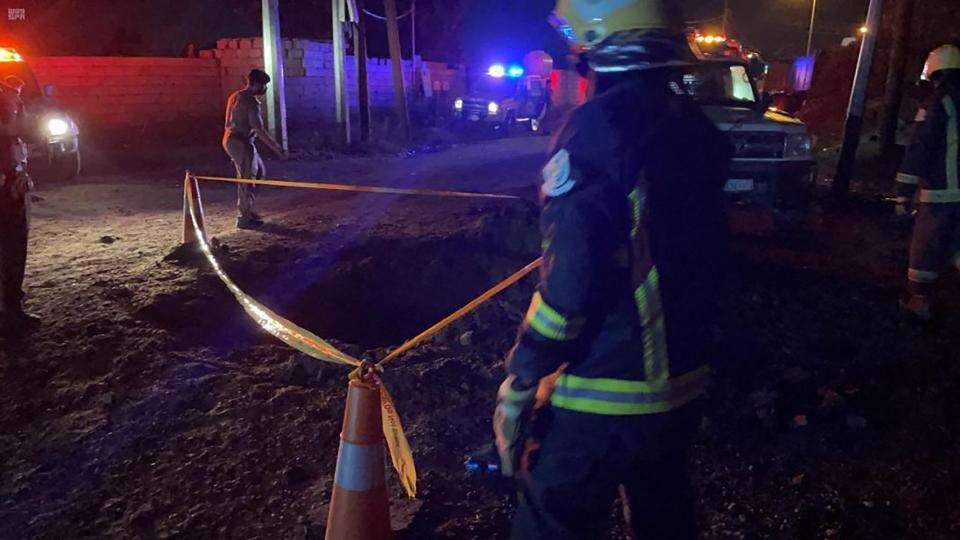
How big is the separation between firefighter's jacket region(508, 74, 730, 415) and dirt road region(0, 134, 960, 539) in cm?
150

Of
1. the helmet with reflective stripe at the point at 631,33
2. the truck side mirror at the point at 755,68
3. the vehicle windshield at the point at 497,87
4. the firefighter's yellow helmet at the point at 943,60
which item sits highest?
the vehicle windshield at the point at 497,87

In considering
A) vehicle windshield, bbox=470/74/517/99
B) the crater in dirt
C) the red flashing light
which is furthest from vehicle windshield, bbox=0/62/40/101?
vehicle windshield, bbox=470/74/517/99

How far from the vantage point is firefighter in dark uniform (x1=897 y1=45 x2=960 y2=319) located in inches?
208

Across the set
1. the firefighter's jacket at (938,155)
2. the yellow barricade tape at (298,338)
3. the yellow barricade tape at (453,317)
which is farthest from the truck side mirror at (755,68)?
the yellow barricade tape at (298,338)

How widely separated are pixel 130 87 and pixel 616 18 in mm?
19224

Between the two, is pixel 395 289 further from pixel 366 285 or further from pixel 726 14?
pixel 726 14

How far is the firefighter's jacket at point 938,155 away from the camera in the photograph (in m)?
5.29

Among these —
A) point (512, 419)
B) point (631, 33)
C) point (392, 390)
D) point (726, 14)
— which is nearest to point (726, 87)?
point (392, 390)

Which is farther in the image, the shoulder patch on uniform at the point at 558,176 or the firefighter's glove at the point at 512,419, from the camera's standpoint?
→ the firefighter's glove at the point at 512,419

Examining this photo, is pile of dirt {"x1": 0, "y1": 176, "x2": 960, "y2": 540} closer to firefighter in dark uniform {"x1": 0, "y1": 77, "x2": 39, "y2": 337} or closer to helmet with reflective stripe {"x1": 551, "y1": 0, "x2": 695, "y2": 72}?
firefighter in dark uniform {"x1": 0, "y1": 77, "x2": 39, "y2": 337}

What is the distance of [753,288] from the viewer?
672cm

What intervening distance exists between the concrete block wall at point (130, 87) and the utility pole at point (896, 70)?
630 inches

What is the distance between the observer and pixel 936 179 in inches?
213

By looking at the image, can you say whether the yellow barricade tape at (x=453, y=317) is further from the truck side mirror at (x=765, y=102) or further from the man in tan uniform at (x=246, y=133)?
the truck side mirror at (x=765, y=102)
